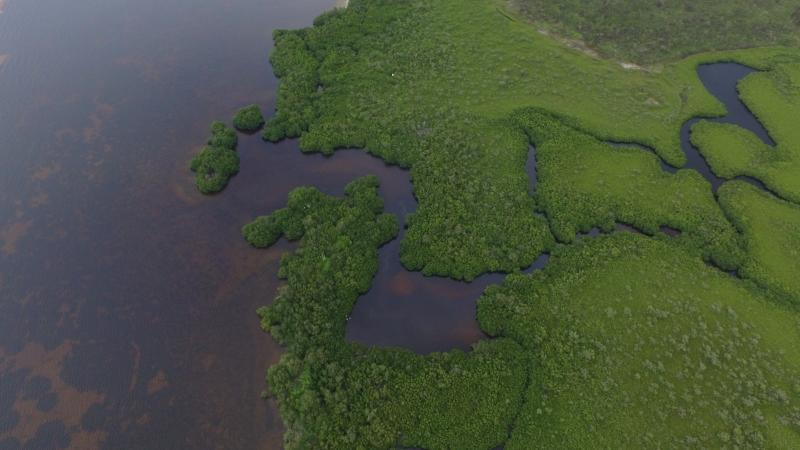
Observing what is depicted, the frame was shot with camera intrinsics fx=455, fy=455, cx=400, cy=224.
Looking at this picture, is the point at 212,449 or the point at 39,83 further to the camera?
the point at 39,83

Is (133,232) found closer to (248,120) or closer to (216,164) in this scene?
(216,164)

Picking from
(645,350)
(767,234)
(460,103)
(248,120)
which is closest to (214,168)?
(248,120)

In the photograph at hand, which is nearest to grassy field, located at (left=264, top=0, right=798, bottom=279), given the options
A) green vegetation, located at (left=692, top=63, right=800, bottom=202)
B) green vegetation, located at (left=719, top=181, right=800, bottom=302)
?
green vegetation, located at (left=692, top=63, right=800, bottom=202)

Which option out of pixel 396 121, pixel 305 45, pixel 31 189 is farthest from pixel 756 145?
pixel 31 189

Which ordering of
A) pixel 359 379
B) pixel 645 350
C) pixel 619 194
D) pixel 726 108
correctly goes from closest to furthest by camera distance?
1. pixel 359 379
2. pixel 645 350
3. pixel 619 194
4. pixel 726 108

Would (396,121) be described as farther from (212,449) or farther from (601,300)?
(212,449)

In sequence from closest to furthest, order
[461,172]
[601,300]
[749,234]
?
[601,300] < [749,234] < [461,172]
